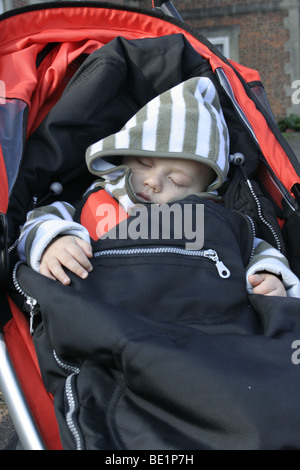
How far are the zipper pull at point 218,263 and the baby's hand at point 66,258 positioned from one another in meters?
0.34

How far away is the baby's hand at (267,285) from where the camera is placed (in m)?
1.51

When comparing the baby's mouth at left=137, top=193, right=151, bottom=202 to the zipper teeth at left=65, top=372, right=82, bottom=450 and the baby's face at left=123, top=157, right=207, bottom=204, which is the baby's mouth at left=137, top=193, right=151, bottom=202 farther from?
the zipper teeth at left=65, top=372, right=82, bottom=450

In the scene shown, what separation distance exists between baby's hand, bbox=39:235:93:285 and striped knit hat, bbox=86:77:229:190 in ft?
1.62

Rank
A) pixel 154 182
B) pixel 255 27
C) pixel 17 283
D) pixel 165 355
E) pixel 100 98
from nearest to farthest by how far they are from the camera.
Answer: pixel 165 355 < pixel 17 283 < pixel 154 182 < pixel 100 98 < pixel 255 27

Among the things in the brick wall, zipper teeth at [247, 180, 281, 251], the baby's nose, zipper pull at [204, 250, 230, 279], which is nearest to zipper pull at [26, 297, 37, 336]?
zipper pull at [204, 250, 230, 279]

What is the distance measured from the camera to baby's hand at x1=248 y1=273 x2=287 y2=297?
1507 mm

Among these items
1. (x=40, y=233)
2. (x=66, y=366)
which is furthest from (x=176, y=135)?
(x=66, y=366)

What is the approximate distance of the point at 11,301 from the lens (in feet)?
4.70

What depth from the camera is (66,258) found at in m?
1.33

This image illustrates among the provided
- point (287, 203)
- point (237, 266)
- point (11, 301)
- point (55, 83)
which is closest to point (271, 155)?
point (287, 203)

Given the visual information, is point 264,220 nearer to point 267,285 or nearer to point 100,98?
point 267,285

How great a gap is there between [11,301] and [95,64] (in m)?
0.97

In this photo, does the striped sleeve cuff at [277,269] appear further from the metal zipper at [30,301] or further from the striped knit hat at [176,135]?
the metal zipper at [30,301]

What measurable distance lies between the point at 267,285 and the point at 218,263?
7.3 inches
